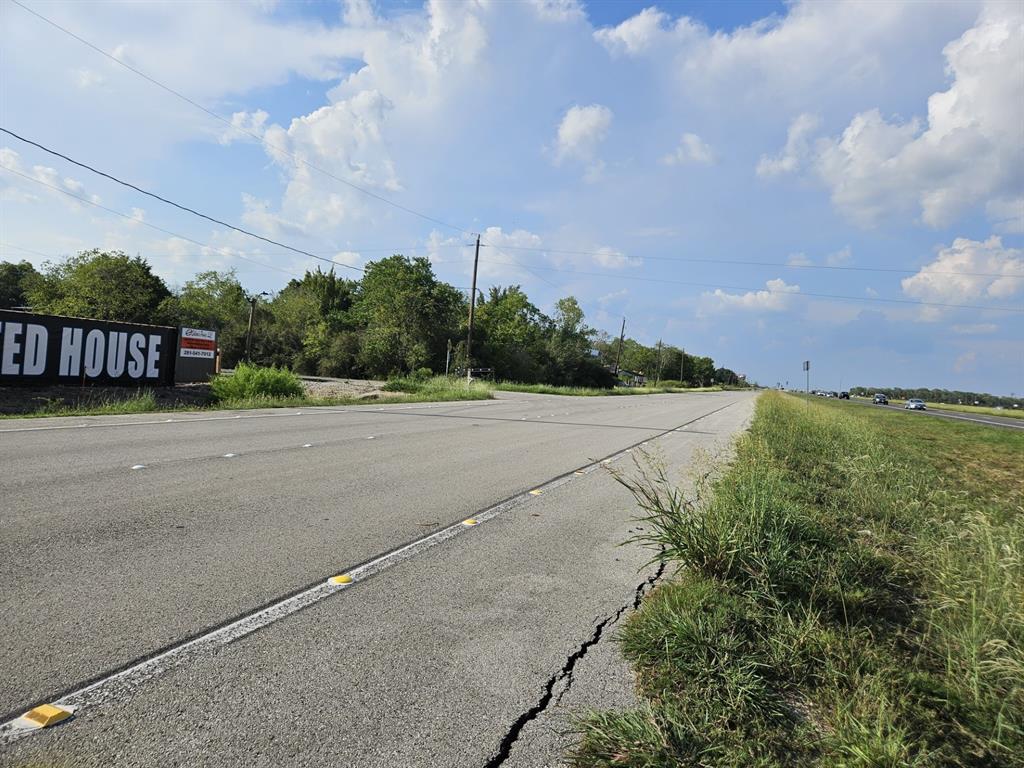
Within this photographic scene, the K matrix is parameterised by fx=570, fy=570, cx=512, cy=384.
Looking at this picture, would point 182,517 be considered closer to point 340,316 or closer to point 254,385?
point 254,385

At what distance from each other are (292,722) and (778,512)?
A: 3967 millimetres

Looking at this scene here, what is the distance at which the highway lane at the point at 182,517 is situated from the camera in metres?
3.09

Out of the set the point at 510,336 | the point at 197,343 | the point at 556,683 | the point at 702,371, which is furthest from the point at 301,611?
the point at 702,371

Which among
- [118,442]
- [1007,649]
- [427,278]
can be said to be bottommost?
[118,442]

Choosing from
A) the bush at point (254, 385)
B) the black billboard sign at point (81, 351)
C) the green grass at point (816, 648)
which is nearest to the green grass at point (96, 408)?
the black billboard sign at point (81, 351)

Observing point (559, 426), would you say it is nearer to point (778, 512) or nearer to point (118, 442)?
point (118, 442)

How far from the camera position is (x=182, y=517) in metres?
5.22

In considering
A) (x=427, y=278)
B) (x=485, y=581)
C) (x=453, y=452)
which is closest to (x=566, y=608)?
(x=485, y=581)

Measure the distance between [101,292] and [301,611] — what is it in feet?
207

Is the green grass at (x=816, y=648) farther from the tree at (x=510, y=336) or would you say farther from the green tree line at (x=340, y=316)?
the tree at (x=510, y=336)

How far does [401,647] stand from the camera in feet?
10.1

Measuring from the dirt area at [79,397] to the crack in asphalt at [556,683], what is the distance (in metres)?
16.6

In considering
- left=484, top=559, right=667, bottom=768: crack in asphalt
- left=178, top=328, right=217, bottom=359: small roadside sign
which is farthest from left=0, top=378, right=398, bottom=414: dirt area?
left=484, top=559, right=667, bottom=768: crack in asphalt

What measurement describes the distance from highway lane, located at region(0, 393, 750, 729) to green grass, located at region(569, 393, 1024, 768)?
2352mm
